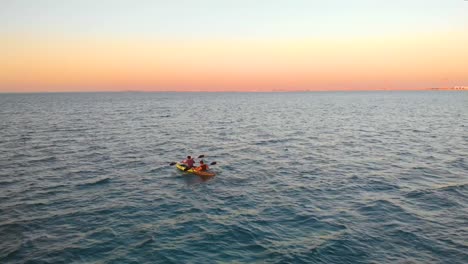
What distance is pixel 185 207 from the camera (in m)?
23.9

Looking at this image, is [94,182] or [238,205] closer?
[238,205]

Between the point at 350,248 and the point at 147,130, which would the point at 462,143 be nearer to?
the point at 350,248

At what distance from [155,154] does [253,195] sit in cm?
1968

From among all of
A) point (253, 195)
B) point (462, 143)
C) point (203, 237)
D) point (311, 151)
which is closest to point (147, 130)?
point (311, 151)

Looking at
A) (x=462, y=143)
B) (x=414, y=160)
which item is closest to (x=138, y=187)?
(x=414, y=160)

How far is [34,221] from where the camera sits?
21406 mm

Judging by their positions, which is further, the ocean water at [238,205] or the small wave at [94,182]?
the small wave at [94,182]

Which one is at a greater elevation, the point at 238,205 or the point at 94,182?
the point at 94,182

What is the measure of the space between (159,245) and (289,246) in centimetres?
702

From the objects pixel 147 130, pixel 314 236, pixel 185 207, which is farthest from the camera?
pixel 147 130

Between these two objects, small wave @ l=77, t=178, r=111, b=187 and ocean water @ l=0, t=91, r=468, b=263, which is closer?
ocean water @ l=0, t=91, r=468, b=263

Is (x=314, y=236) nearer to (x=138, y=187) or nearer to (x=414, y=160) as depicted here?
(x=138, y=187)

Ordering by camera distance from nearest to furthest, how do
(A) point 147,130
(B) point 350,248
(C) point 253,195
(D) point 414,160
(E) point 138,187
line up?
(B) point 350,248 → (C) point 253,195 → (E) point 138,187 → (D) point 414,160 → (A) point 147,130

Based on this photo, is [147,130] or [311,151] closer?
→ [311,151]
